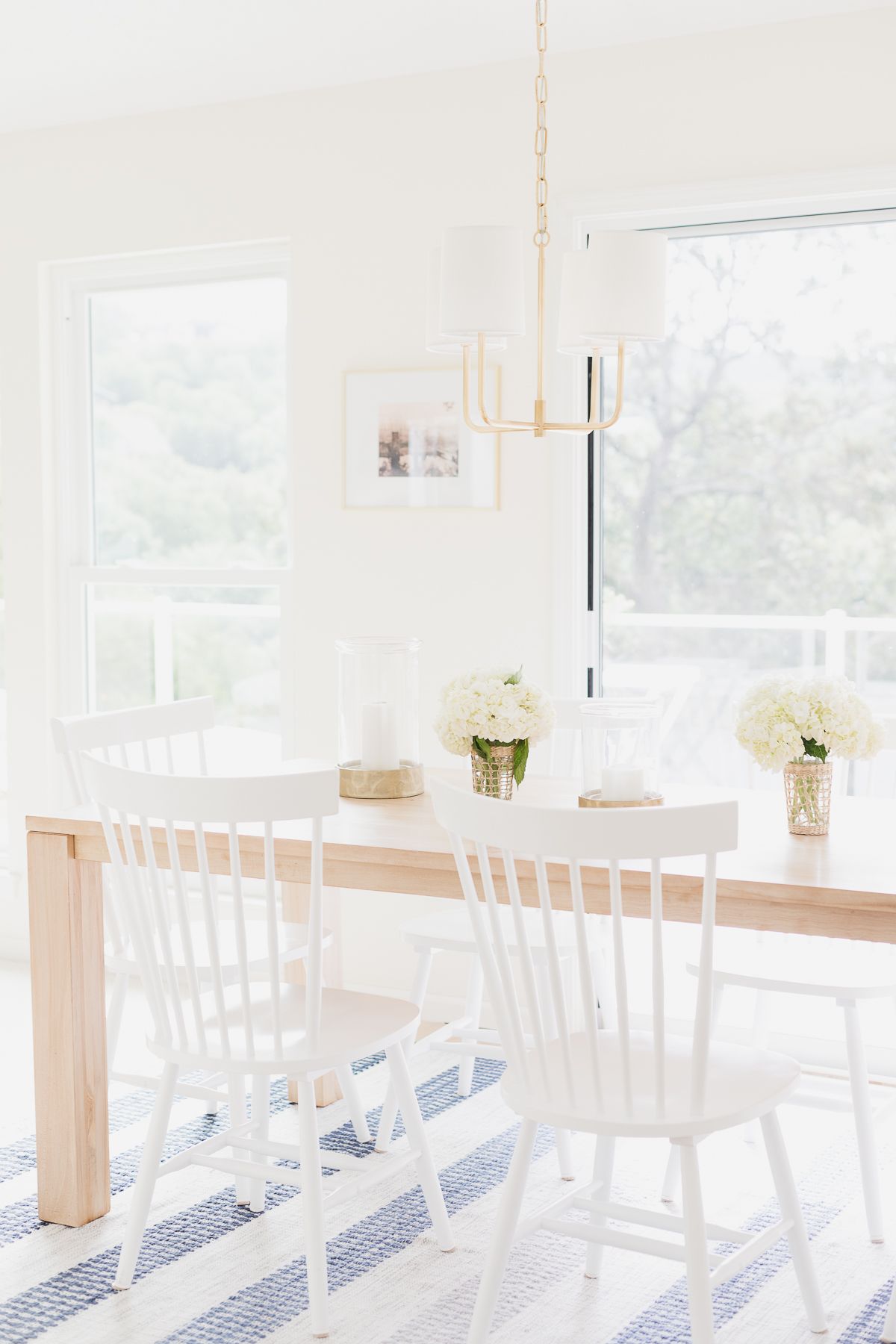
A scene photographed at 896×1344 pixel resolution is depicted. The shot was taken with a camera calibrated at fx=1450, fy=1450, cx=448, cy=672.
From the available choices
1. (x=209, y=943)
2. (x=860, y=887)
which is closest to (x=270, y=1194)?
(x=209, y=943)

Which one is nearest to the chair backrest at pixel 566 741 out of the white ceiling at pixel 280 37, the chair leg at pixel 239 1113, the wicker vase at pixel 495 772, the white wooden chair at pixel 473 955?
the white wooden chair at pixel 473 955

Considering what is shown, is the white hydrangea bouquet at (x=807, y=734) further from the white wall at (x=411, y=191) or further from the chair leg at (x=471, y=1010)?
the white wall at (x=411, y=191)

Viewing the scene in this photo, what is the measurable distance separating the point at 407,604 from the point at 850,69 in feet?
5.49

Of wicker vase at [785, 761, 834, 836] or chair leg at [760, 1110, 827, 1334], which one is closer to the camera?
chair leg at [760, 1110, 827, 1334]

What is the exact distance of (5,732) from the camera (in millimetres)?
4559

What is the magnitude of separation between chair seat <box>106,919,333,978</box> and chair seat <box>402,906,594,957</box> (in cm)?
20

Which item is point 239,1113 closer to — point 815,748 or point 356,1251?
point 356,1251

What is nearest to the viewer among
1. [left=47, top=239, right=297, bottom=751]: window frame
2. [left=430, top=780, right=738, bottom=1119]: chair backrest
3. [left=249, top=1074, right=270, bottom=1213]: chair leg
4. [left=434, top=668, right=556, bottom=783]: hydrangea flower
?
[left=430, top=780, right=738, bottom=1119]: chair backrest

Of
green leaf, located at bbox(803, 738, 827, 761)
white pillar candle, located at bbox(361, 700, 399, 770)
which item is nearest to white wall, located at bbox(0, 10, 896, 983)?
white pillar candle, located at bbox(361, 700, 399, 770)

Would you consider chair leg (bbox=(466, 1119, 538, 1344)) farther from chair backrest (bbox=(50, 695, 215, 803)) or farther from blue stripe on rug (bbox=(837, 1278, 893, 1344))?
chair backrest (bbox=(50, 695, 215, 803))

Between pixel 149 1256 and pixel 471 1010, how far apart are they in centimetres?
93

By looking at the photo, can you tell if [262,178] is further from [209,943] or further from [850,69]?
[209,943]

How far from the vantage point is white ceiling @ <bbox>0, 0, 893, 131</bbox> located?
3.30 meters

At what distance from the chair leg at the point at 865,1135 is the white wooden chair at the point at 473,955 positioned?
579 millimetres
